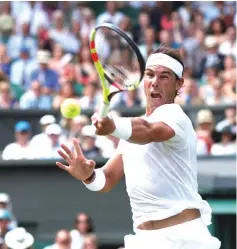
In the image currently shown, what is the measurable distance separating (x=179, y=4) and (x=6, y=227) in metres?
7.08

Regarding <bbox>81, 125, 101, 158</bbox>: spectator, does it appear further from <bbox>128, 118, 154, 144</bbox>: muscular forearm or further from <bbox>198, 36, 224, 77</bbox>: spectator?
<bbox>128, 118, 154, 144</bbox>: muscular forearm

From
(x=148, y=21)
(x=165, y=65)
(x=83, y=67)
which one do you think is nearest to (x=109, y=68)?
(x=165, y=65)

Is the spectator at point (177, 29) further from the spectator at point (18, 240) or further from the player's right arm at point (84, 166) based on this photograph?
the player's right arm at point (84, 166)

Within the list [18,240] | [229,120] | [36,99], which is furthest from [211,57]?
[18,240]

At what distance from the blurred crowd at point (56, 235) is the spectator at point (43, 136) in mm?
827

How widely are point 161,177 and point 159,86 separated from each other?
0.62 m

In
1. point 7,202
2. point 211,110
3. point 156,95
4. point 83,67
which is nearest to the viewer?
point 156,95

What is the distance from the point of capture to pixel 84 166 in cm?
678

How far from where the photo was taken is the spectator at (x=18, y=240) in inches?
441

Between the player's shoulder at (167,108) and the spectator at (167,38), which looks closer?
the player's shoulder at (167,108)

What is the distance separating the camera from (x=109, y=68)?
266 inches

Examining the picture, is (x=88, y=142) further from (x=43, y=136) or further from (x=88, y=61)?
(x=88, y=61)

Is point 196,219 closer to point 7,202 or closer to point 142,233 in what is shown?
point 142,233

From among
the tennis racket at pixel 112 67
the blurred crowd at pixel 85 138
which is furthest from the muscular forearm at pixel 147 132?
the blurred crowd at pixel 85 138
